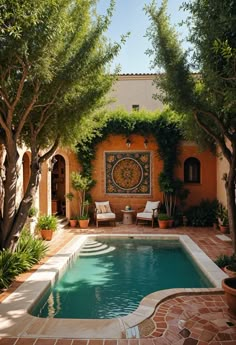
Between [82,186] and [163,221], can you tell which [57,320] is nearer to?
[163,221]

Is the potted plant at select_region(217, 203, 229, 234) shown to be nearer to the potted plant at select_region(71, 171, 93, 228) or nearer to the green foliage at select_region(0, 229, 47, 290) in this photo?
the potted plant at select_region(71, 171, 93, 228)

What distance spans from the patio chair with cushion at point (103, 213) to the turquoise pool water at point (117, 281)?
268cm

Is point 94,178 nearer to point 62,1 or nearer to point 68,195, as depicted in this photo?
point 68,195

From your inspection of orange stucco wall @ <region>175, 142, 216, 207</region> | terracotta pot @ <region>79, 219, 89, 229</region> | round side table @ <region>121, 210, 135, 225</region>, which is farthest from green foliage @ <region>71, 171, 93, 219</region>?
orange stucco wall @ <region>175, 142, 216, 207</region>

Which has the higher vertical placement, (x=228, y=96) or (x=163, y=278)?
(x=228, y=96)

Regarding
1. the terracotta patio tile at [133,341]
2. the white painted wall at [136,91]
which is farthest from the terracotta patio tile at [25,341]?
the white painted wall at [136,91]

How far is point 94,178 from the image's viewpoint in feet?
40.0

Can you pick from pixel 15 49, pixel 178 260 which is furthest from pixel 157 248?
pixel 15 49

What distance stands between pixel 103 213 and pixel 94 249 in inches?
129

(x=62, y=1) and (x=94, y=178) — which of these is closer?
(x=62, y=1)

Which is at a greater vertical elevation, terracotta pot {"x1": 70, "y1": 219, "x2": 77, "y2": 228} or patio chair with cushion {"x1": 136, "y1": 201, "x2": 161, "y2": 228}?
patio chair with cushion {"x1": 136, "y1": 201, "x2": 161, "y2": 228}

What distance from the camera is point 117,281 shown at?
18.8ft

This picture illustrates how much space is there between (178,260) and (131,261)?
1251 mm

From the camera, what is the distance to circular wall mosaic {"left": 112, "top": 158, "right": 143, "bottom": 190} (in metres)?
12.1
